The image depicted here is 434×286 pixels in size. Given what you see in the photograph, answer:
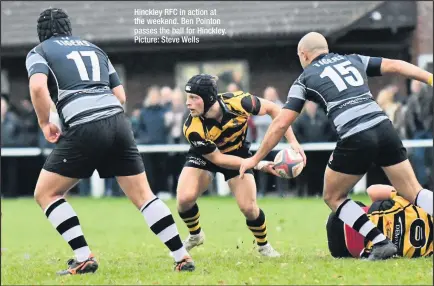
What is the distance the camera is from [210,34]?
2403 centimetres

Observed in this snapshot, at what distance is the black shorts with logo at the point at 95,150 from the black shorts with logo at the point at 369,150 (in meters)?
1.80

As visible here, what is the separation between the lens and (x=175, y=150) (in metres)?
20.9

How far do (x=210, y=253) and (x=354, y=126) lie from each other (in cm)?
263

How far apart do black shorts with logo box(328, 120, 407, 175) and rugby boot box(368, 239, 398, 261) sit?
27.3 inches

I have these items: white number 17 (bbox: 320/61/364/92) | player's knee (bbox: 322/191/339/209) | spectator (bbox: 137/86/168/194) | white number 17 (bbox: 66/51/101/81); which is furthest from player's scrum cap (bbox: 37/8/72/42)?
spectator (bbox: 137/86/168/194)

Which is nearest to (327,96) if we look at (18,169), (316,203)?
(316,203)

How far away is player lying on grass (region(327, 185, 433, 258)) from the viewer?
9.62 meters

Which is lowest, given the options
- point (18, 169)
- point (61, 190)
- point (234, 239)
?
point (18, 169)

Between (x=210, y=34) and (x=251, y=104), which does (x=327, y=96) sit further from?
(x=210, y=34)

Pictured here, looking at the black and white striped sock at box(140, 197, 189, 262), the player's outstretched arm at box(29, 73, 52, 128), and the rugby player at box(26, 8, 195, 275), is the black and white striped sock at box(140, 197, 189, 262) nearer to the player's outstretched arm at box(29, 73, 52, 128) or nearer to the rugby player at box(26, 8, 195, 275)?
the rugby player at box(26, 8, 195, 275)

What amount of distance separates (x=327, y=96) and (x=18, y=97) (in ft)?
58.8

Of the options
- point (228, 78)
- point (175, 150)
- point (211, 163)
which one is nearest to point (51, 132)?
point (211, 163)

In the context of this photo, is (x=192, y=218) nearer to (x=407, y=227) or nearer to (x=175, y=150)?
(x=407, y=227)

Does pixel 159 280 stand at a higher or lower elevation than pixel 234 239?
higher
